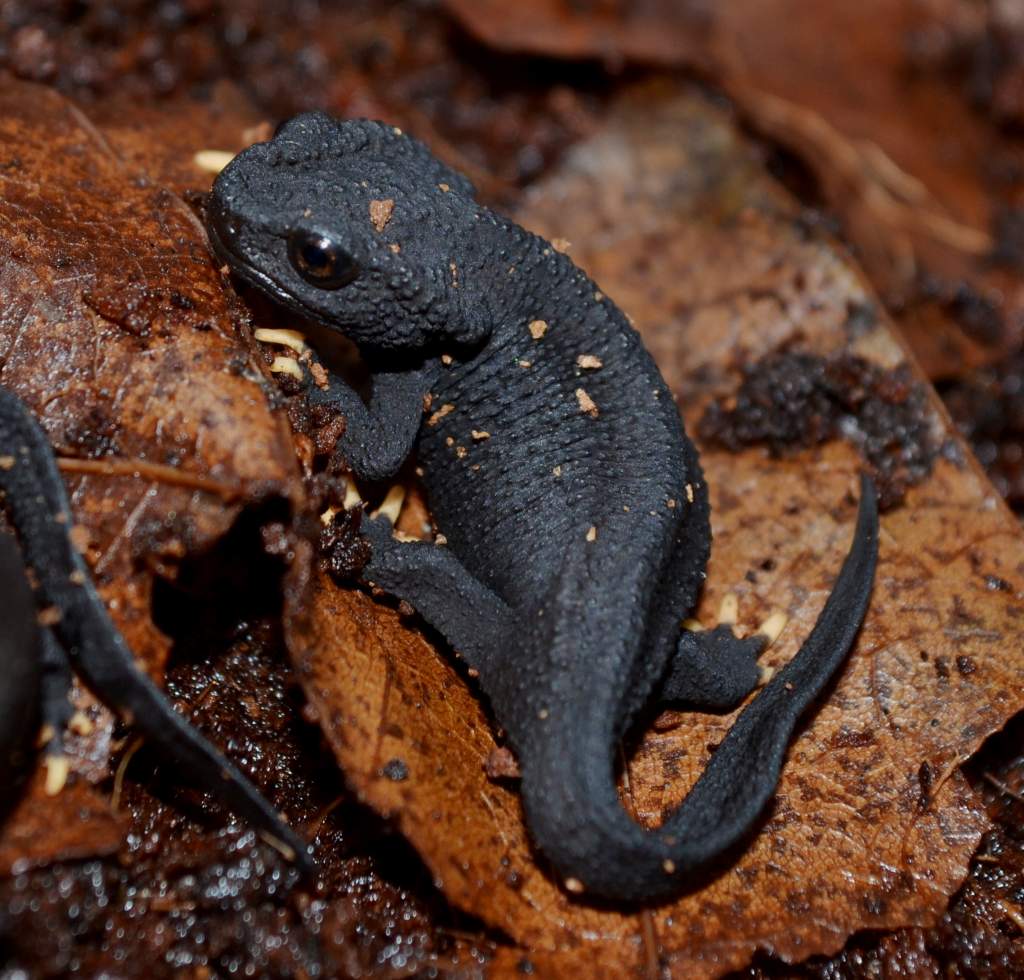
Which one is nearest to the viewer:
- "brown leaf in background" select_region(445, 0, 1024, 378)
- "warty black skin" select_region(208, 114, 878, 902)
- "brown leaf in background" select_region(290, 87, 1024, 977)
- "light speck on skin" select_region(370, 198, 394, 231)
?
"brown leaf in background" select_region(290, 87, 1024, 977)

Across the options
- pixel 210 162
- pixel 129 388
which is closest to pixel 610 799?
pixel 129 388

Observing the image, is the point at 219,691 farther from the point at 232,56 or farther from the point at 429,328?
the point at 232,56

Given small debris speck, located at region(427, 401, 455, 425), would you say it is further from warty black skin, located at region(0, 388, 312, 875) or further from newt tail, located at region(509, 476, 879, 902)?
warty black skin, located at region(0, 388, 312, 875)


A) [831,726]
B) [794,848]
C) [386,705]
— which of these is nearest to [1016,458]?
[831,726]

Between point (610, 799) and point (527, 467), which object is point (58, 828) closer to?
point (610, 799)

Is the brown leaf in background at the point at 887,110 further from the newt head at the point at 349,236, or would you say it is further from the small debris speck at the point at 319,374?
the small debris speck at the point at 319,374

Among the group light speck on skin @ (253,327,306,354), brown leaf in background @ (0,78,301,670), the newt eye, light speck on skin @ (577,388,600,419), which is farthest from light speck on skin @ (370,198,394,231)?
light speck on skin @ (577,388,600,419)
